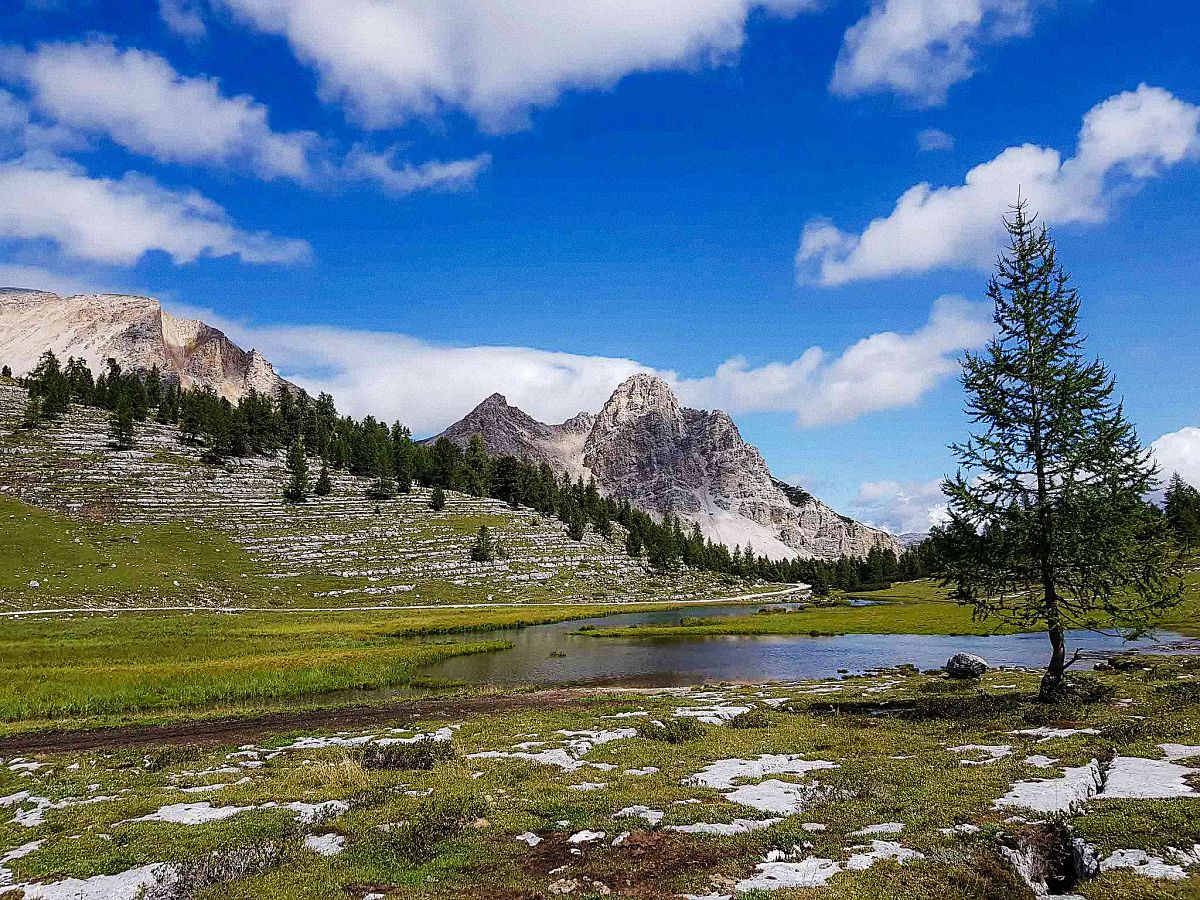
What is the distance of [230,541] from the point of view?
14000cm

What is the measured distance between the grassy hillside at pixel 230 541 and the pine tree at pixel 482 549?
1859 millimetres

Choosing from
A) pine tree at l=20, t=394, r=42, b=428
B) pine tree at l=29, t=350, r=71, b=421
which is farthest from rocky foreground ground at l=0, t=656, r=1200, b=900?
pine tree at l=29, t=350, r=71, b=421

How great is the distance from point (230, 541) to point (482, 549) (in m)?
54.9

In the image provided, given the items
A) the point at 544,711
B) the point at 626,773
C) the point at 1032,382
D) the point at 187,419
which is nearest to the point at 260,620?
the point at 544,711

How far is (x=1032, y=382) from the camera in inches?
1054

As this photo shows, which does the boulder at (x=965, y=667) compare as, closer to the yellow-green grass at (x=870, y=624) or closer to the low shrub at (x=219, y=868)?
the yellow-green grass at (x=870, y=624)

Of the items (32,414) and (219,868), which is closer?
(219,868)

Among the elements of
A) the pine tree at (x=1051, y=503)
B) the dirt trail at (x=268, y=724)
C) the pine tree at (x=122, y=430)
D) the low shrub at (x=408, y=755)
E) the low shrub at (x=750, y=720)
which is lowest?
the dirt trail at (x=268, y=724)

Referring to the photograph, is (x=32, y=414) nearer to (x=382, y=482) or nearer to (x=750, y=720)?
(x=382, y=482)

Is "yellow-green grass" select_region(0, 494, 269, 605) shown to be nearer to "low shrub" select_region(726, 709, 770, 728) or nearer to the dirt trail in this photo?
the dirt trail

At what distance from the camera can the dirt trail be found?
29.0m

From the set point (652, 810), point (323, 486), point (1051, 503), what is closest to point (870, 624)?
point (1051, 503)

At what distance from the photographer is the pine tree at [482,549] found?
15662 cm

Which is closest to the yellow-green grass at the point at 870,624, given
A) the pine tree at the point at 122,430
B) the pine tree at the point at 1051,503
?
the pine tree at the point at 1051,503
